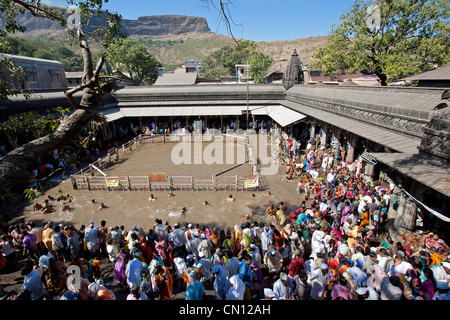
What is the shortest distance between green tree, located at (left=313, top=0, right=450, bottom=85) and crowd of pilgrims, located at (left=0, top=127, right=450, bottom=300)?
1557 centimetres

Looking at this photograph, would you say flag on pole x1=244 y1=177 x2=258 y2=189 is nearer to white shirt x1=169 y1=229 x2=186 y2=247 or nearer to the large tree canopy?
white shirt x1=169 y1=229 x2=186 y2=247

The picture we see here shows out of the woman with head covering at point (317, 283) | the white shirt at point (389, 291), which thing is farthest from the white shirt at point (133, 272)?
the white shirt at point (389, 291)

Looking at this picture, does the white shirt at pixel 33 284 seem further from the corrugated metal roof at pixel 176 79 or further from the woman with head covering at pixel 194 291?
the corrugated metal roof at pixel 176 79

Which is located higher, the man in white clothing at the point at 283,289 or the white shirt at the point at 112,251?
the man in white clothing at the point at 283,289

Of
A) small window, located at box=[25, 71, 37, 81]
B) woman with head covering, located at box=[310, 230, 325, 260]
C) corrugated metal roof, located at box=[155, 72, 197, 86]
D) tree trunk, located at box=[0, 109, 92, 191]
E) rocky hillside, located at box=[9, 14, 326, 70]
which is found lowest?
woman with head covering, located at box=[310, 230, 325, 260]

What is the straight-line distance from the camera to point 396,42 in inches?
822

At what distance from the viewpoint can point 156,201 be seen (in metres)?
12.6

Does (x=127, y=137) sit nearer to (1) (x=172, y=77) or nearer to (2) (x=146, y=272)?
(1) (x=172, y=77)

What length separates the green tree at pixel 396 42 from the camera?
1916 cm

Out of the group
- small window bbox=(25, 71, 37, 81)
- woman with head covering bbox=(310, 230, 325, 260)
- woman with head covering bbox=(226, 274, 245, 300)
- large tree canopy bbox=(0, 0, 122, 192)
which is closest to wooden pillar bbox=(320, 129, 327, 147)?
woman with head covering bbox=(310, 230, 325, 260)

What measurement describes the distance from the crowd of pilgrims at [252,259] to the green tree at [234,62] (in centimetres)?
5313

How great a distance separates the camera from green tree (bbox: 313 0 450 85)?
1916cm

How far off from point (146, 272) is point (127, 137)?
22856 mm
